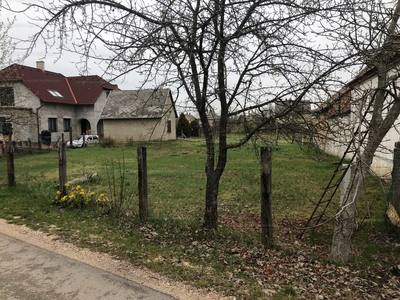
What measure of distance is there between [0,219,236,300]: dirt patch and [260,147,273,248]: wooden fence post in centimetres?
168

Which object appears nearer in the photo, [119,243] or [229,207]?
[119,243]

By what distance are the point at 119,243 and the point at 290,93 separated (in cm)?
350

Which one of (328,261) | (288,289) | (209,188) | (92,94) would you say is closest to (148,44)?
(209,188)

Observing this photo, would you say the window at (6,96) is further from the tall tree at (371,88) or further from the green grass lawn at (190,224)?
the tall tree at (371,88)

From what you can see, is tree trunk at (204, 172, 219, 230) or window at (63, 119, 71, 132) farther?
window at (63, 119, 71, 132)

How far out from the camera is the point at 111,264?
13.9 ft

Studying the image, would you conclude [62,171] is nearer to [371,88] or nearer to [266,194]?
[266,194]

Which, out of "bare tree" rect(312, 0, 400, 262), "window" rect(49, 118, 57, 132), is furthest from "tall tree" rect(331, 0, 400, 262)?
"window" rect(49, 118, 57, 132)

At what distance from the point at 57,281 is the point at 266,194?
10.1ft

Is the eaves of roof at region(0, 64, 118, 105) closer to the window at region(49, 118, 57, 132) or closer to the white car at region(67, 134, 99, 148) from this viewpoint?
the window at region(49, 118, 57, 132)

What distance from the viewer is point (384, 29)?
167 inches

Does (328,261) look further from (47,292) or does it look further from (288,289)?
(47,292)

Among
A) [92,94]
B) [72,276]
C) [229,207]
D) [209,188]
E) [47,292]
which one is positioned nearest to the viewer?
[47,292]

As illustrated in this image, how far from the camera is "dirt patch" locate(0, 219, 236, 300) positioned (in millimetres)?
3531
